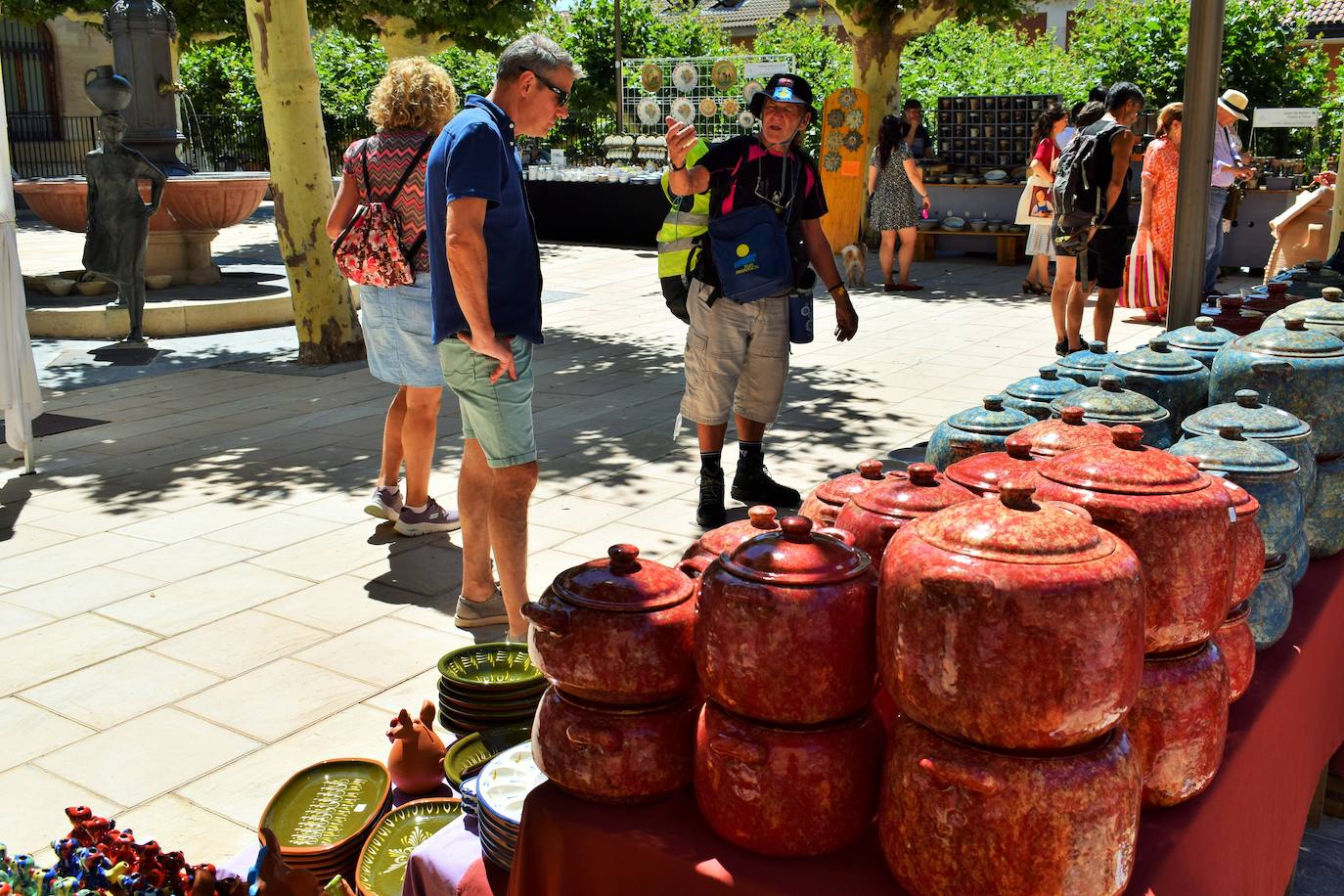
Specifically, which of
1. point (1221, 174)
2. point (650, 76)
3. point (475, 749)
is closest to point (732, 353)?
point (475, 749)

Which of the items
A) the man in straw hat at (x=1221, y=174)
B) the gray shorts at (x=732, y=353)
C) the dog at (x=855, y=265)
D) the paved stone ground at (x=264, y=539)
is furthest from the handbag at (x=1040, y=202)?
the gray shorts at (x=732, y=353)

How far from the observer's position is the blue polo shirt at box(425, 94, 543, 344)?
3.46 m

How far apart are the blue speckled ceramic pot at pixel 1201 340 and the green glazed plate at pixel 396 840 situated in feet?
7.30

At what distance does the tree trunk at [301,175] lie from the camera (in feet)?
29.3

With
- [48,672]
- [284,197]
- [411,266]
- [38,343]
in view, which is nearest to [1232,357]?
[411,266]

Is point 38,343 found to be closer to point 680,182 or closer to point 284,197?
point 284,197

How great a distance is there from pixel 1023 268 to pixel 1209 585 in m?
13.8

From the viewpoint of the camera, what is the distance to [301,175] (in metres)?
9.20

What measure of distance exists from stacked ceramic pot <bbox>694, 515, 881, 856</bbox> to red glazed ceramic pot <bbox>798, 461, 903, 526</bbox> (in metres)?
0.40

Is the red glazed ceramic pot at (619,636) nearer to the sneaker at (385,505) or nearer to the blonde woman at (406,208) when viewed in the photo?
the blonde woman at (406,208)

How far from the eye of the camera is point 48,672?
397cm

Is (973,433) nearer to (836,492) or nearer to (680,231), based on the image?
(836,492)

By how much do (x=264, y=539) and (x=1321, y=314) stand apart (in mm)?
4221

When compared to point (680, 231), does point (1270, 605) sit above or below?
below
